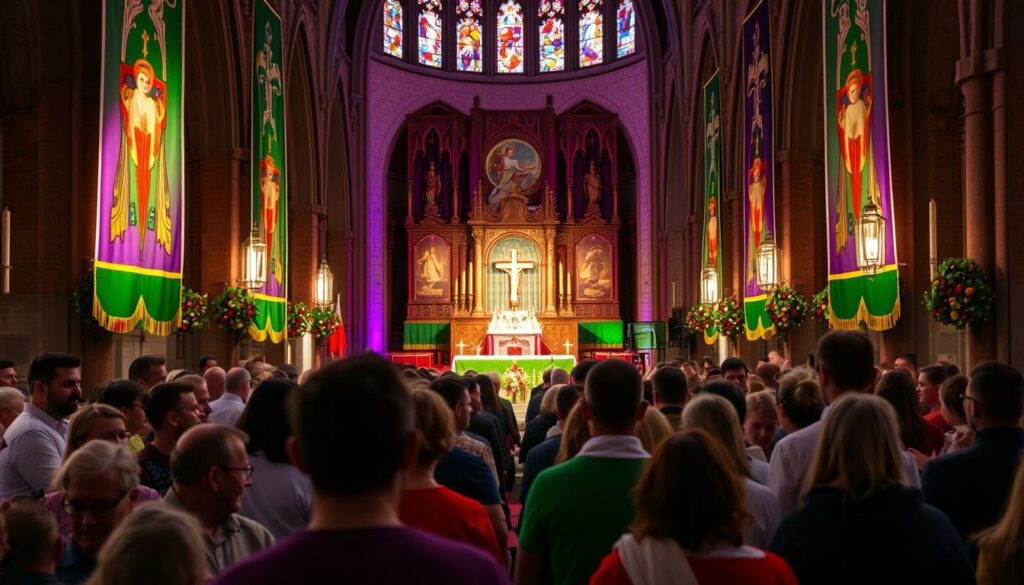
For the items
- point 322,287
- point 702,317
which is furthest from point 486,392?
point 322,287

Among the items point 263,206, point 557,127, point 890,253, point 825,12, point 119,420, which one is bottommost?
point 119,420

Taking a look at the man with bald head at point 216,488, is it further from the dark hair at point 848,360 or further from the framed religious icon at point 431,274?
the framed religious icon at point 431,274

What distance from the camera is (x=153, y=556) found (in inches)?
79.4

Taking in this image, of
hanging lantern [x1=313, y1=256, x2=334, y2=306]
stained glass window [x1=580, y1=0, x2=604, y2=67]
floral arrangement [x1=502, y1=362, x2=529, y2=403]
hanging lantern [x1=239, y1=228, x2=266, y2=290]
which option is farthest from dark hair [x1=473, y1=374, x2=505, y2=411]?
stained glass window [x1=580, y1=0, x2=604, y2=67]

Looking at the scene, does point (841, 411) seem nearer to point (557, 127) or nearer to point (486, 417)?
point (486, 417)

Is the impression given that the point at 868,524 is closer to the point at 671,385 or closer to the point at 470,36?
the point at 671,385

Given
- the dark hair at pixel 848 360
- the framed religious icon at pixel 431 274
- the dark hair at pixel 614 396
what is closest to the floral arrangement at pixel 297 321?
the framed religious icon at pixel 431 274

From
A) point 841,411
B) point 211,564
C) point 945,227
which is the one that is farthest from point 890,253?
point 211,564

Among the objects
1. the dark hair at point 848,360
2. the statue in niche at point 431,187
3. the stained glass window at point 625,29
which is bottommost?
the dark hair at point 848,360

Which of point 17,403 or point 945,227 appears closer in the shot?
point 17,403

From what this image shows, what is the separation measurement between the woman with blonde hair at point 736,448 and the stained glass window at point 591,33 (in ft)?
97.9

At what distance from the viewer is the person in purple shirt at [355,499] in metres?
1.66

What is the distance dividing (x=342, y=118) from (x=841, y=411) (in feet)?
82.2

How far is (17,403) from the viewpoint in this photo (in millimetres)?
6535
